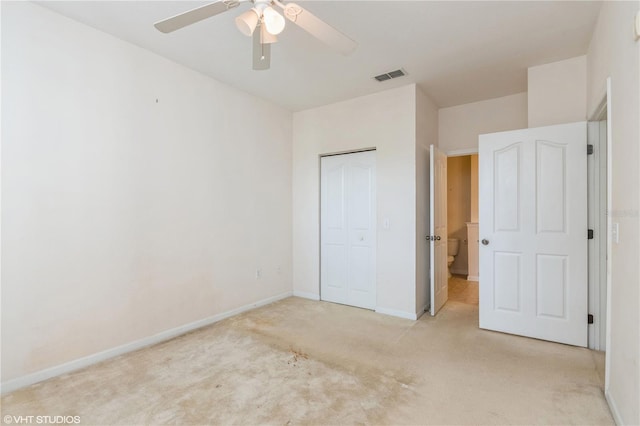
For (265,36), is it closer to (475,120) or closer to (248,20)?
(248,20)

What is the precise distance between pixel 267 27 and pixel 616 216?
2.36 meters

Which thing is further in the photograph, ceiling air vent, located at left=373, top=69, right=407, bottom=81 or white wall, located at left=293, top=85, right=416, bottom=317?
white wall, located at left=293, top=85, right=416, bottom=317

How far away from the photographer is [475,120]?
13.4 ft

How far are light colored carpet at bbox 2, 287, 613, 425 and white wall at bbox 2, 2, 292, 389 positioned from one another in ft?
1.42

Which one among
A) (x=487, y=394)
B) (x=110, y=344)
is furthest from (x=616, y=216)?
(x=110, y=344)

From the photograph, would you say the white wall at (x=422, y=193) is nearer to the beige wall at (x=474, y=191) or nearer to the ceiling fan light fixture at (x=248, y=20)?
the beige wall at (x=474, y=191)

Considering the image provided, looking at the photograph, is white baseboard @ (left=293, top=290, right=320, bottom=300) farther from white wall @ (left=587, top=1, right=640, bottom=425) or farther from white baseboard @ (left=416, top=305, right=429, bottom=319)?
white wall @ (left=587, top=1, right=640, bottom=425)

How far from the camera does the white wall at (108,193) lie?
86.0 inches

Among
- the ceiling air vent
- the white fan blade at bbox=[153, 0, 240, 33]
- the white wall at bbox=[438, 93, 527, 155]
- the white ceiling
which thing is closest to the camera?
the white fan blade at bbox=[153, 0, 240, 33]

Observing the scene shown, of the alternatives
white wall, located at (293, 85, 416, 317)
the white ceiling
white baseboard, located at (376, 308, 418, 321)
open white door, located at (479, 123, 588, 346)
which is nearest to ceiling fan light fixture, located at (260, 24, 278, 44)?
the white ceiling

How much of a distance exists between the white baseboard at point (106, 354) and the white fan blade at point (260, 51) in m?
2.62

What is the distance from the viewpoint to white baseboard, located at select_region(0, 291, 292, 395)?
2.15m

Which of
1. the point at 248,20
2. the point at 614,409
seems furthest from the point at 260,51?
the point at 614,409

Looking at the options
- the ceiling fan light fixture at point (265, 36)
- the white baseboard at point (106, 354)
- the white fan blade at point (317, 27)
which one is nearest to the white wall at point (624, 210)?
the white fan blade at point (317, 27)
